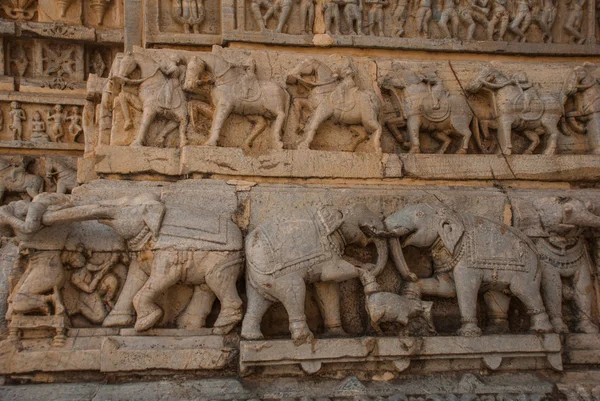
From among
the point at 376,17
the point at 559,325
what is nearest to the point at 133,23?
the point at 376,17

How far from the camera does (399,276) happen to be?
5.70 metres

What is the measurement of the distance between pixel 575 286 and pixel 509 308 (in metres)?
0.74

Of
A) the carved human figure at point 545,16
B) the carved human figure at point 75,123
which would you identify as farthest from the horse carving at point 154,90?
the carved human figure at point 545,16

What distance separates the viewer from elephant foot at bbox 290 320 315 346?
16.2ft

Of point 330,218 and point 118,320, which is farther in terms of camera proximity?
point 330,218

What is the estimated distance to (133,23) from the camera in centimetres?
794

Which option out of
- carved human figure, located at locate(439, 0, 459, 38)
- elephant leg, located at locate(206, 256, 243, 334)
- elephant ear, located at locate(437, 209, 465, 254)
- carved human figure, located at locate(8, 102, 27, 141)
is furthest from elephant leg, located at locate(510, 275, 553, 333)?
carved human figure, located at locate(8, 102, 27, 141)

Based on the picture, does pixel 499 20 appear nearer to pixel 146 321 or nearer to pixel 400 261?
pixel 400 261

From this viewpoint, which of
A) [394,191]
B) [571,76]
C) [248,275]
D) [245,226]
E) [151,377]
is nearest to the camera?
[151,377]

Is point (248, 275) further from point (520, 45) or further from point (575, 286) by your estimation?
point (520, 45)

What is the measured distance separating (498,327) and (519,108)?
2.68m

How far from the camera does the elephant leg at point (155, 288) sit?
5.01m

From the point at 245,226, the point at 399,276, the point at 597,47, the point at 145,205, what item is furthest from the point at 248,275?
the point at 597,47

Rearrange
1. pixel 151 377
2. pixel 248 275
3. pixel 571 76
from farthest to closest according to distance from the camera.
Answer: pixel 571 76 → pixel 248 275 → pixel 151 377
